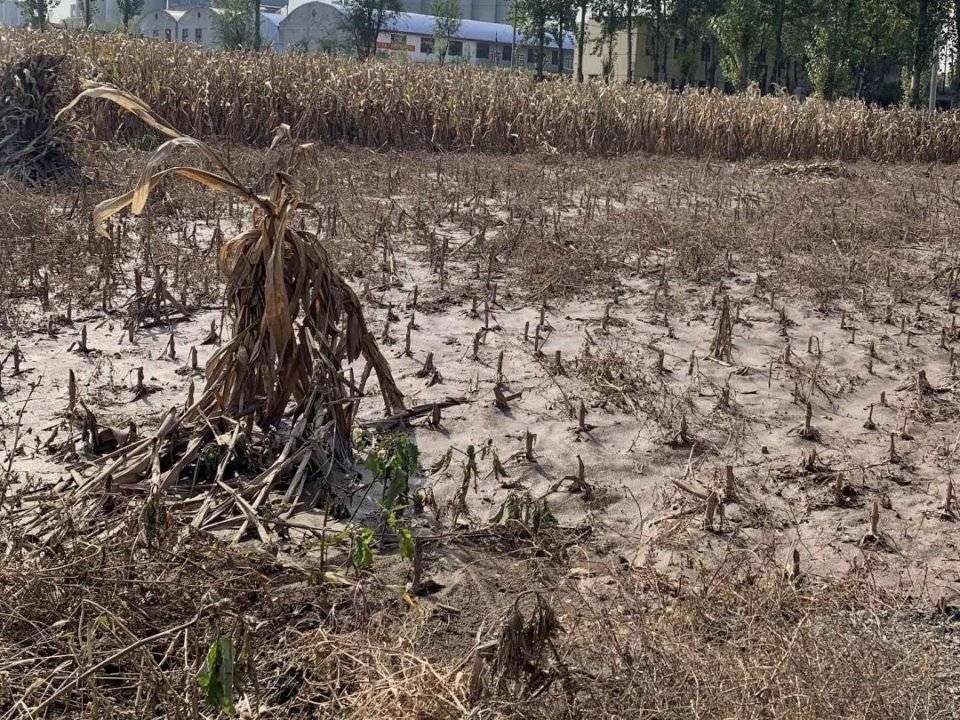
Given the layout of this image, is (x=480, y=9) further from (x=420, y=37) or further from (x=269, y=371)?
(x=269, y=371)

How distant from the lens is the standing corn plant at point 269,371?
13.2ft

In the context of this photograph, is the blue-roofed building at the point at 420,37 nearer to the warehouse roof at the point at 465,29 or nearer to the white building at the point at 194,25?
the warehouse roof at the point at 465,29

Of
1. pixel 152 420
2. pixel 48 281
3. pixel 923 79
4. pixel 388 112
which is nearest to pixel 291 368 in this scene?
pixel 152 420

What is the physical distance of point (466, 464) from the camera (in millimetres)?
4414

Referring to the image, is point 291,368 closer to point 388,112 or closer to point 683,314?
point 683,314

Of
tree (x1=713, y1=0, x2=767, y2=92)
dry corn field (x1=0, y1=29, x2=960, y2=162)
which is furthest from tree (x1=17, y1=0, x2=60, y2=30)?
dry corn field (x1=0, y1=29, x2=960, y2=162)

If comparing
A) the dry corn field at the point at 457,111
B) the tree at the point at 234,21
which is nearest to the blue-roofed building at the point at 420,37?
the tree at the point at 234,21

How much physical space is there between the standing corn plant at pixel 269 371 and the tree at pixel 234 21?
190 ft

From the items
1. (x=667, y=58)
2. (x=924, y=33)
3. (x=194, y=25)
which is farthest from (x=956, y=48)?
(x=194, y=25)

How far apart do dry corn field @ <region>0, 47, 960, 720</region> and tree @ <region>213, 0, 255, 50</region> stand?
53.8 meters

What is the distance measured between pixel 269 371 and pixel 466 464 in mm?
898

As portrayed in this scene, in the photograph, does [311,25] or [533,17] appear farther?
[311,25]

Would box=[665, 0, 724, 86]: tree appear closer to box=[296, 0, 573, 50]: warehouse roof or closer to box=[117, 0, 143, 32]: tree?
box=[296, 0, 573, 50]: warehouse roof

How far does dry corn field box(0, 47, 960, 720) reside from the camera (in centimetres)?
277
